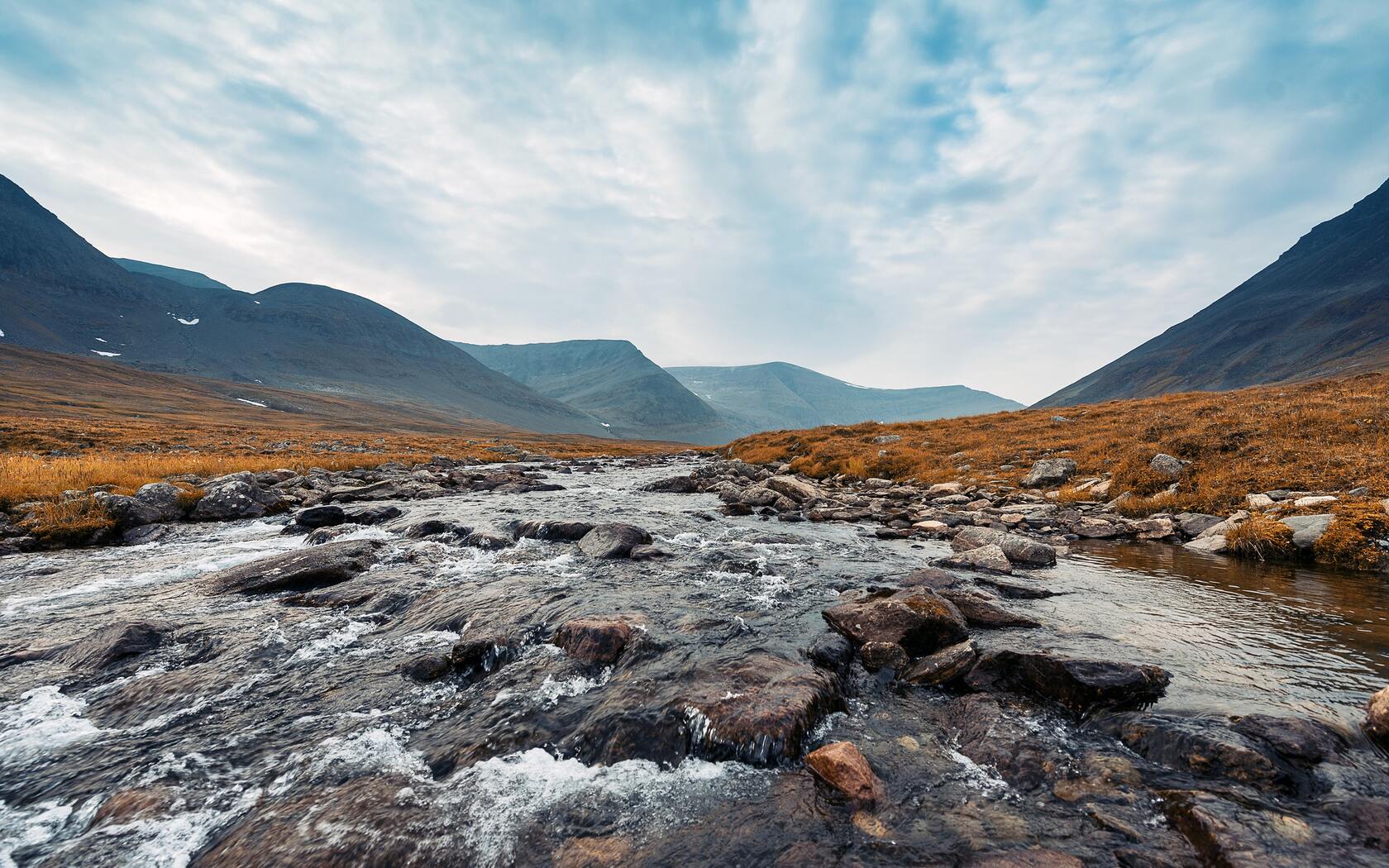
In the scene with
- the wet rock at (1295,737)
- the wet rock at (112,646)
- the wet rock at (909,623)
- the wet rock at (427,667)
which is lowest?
the wet rock at (112,646)

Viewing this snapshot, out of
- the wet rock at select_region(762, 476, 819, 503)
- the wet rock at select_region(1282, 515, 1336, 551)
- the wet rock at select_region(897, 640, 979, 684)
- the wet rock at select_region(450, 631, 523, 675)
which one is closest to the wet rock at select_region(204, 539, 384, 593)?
the wet rock at select_region(450, 631, 523, 675)

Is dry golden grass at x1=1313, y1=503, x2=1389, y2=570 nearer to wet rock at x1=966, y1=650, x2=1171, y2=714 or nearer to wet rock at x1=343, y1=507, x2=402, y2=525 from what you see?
wet rock at x1=966, y1=650, x2=1171, y2=714

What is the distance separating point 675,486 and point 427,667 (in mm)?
27236

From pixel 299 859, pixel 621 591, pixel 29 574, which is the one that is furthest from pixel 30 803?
pixel 29 574

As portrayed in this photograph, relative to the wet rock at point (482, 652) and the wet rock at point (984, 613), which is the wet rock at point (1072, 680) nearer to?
the wet rock at point (984, 613)

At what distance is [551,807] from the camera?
5.83 metres

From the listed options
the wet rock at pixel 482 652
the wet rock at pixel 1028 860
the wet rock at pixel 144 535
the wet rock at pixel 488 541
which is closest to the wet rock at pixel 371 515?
the wet rock at pixel 144 535

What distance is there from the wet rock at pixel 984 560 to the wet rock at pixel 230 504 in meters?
27.7

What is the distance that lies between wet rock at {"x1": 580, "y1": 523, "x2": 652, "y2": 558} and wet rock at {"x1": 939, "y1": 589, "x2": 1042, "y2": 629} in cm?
944

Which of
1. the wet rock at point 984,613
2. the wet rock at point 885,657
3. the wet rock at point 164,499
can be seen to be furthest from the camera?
the wet rock at point 164,499

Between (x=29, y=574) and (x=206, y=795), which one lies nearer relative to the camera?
(x=206, y=795)

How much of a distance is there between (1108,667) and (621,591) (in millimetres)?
9429

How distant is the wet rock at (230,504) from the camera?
21641 millimetres

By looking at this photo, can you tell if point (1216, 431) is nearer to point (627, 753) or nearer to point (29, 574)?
point (627, 753)
